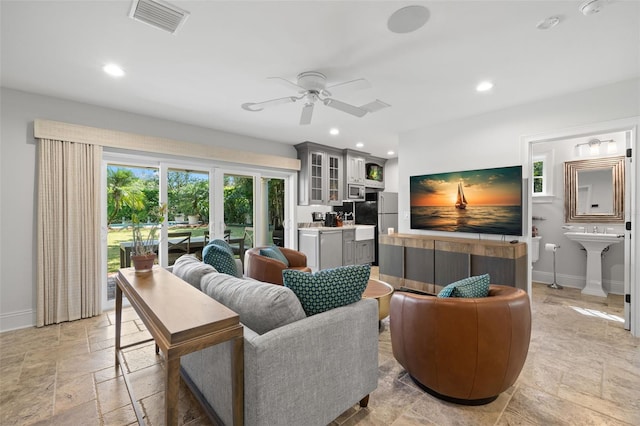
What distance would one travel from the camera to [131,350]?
258 centimetres

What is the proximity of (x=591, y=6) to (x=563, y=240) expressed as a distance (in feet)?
13.0

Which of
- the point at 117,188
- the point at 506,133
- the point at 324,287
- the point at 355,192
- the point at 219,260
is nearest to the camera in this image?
the point at 324,287

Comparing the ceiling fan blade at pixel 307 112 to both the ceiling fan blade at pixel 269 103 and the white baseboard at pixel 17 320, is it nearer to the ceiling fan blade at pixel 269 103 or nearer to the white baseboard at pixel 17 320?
the ceiling fan blade at pixel 269 103

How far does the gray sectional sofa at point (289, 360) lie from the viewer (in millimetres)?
1271

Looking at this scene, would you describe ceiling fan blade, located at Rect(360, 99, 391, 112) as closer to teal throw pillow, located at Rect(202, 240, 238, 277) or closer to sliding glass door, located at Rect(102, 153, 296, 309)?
teal throw pillow, located at Rect(202, 240, 238, 277)

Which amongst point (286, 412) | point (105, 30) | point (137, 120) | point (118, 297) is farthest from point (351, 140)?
point (286, 412)

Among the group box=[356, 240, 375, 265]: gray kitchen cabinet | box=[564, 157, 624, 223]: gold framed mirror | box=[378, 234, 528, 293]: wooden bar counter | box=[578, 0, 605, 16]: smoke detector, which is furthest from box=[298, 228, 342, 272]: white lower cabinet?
box=[578, 0, 605, 16]: smoke detector

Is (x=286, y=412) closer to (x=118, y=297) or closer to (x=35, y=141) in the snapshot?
(x=118, y=297)

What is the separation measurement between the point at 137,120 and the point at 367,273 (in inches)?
149

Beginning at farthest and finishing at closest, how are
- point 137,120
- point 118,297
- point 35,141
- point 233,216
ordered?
point 233,216 → point 137,120 → point 35,141 → point 118,297

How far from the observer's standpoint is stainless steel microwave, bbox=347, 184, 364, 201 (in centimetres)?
624

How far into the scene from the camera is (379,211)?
617 cm

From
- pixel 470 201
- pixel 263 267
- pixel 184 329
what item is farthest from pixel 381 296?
pixel 470 201

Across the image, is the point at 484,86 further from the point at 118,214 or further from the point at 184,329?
the point at 118,214
